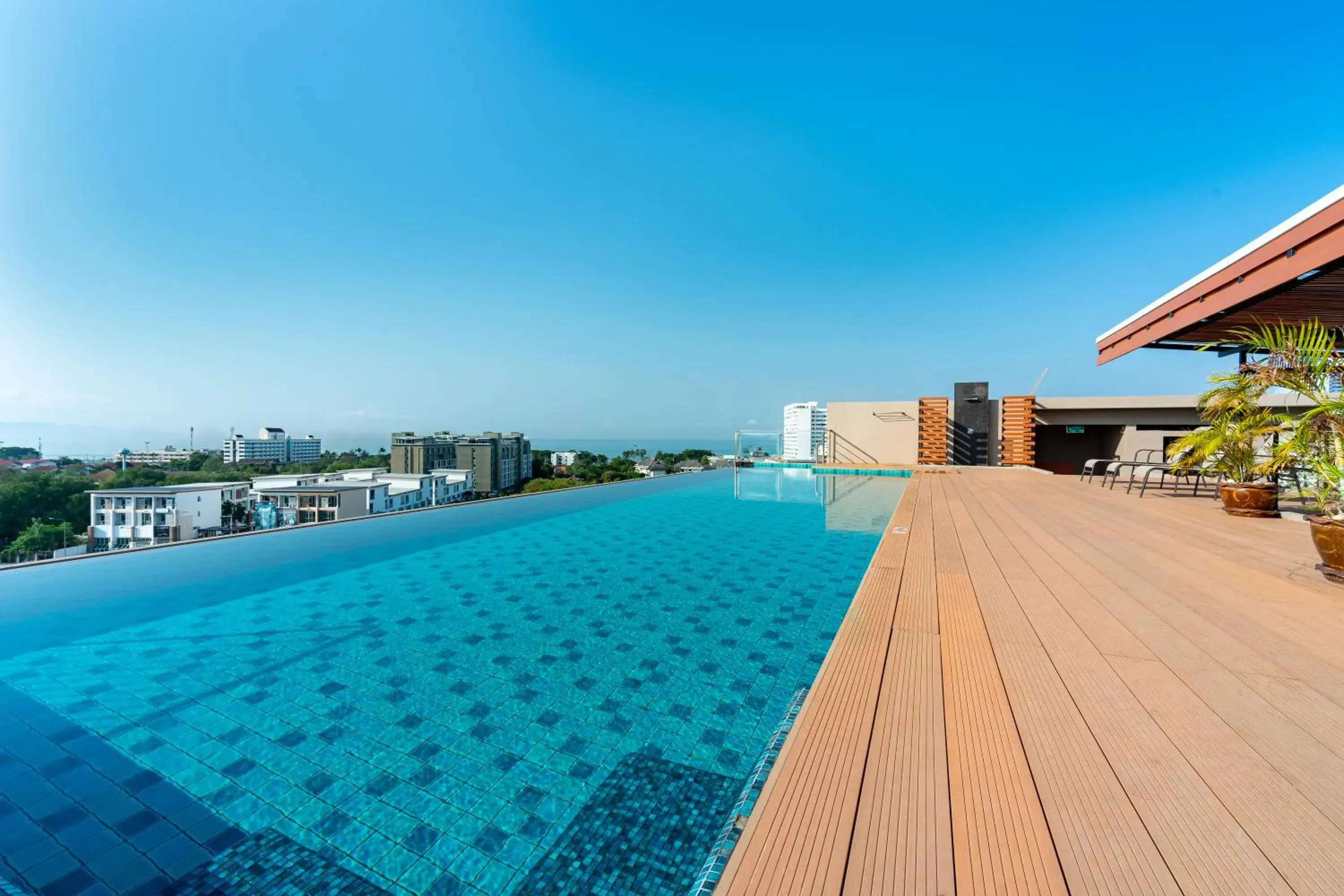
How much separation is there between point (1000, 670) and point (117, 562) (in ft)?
21.0

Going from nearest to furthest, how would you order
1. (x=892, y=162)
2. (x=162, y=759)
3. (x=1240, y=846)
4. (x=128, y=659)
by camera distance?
(x=1240, y=846) → (x=162, y=759) → (x=128, y=659) → (x=892, y=162)

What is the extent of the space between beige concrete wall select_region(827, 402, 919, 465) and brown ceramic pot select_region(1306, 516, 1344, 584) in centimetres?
1038

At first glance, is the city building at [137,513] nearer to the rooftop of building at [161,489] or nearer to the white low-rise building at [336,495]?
the rooftop of building at [161,489]

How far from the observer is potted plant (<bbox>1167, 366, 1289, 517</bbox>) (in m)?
3.72

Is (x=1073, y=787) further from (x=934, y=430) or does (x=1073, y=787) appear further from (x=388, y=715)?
(x=934, y=430)

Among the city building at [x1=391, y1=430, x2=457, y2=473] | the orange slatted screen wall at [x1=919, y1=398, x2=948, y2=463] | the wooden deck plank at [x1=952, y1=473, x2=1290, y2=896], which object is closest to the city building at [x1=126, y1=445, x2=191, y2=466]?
the city building at [x1=391, y1=430, x2=457, y2=473]

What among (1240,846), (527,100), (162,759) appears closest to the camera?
(1240,846)

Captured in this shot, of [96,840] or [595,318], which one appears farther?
[595,318]

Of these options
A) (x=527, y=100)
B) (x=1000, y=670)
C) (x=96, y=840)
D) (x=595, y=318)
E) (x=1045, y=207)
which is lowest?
(x=96, y=840)

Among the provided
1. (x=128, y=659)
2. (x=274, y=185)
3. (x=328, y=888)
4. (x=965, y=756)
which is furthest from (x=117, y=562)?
(x=274, y=185)

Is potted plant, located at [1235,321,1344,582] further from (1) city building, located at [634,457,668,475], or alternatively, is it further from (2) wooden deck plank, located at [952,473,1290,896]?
(1) city building, located at [634,457,668,475]

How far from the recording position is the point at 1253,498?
3.89m

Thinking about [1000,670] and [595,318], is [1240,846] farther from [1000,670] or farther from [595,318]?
[595,318]

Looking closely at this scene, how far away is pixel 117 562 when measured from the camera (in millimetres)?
4188
